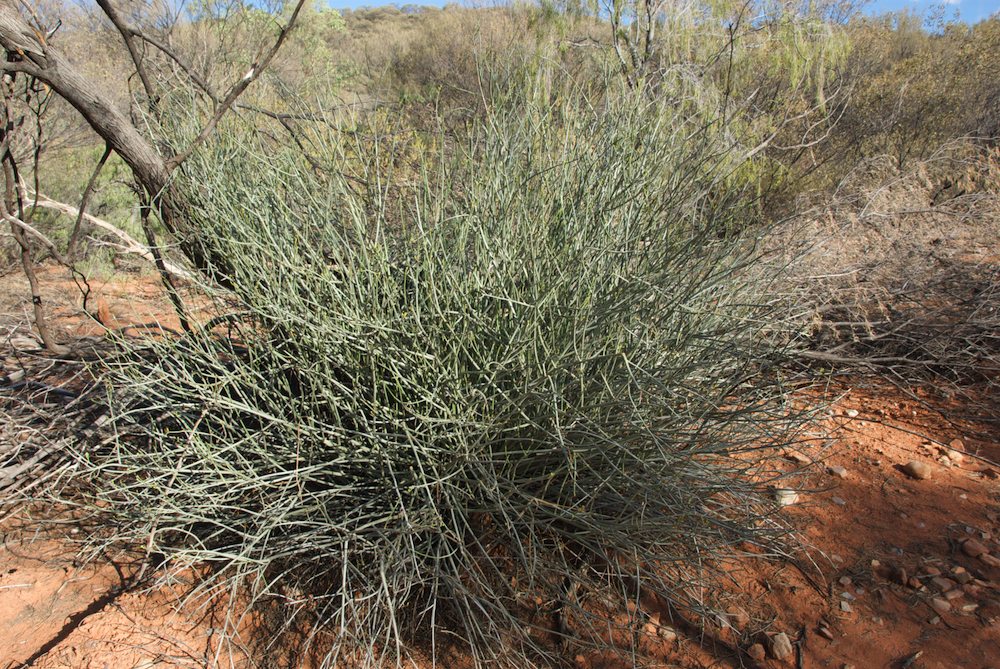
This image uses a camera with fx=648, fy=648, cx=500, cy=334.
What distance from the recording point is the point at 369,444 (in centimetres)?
218

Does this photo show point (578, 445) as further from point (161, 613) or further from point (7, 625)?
point (7, 625)

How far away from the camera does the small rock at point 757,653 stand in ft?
6.68

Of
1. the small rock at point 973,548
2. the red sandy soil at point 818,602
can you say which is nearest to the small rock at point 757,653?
the red sandy soil at point 818,602

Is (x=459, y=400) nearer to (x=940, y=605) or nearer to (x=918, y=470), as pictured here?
(x=940, y=605)

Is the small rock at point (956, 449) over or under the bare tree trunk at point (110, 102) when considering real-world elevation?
under

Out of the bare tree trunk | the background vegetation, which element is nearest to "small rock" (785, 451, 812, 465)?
the background vegetation

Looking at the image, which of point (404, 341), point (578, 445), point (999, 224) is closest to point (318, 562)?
point (404, 341)

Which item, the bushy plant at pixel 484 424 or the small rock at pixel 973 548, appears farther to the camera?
the small rock at pixel 973 548

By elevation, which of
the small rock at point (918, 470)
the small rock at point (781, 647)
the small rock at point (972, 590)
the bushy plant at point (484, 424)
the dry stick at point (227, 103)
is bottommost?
the small rock at point (918, 470)

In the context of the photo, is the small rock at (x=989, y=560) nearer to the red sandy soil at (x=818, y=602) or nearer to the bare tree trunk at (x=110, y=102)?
the red sandy soil at (x=818, y=602)

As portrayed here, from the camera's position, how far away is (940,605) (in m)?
2.18

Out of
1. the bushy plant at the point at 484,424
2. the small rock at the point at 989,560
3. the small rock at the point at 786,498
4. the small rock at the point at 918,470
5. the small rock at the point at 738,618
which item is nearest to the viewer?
the bushy plant at the point at 484,424

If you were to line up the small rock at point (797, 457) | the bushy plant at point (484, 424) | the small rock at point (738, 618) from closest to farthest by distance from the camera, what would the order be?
the bushy plant at point (484, 424)
the small rock at point (738, 618)
the small rock at point (797, 457)

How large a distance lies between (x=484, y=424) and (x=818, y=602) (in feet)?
4.39
